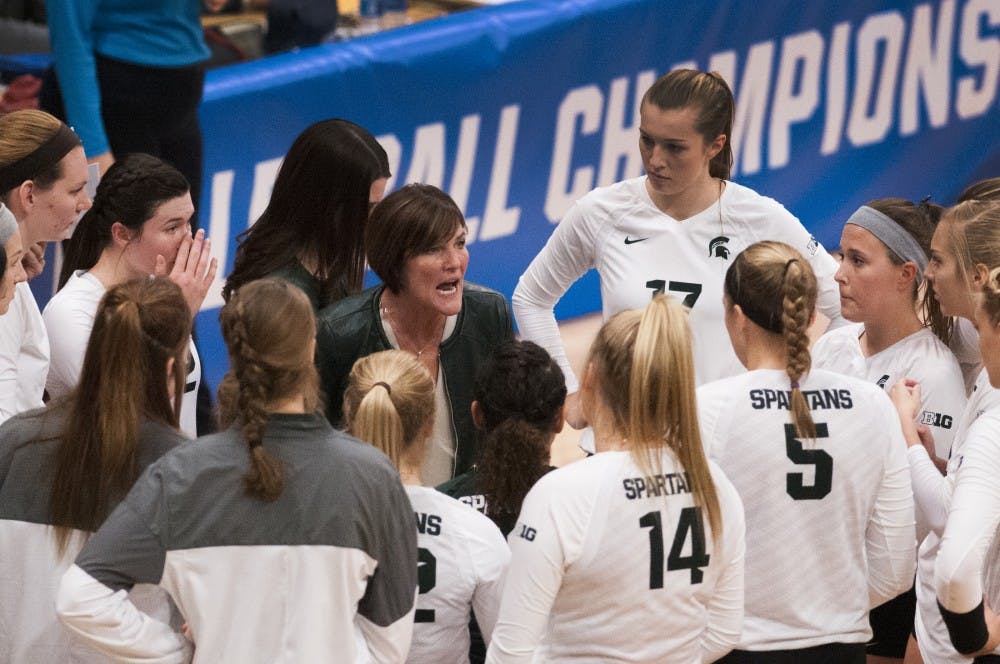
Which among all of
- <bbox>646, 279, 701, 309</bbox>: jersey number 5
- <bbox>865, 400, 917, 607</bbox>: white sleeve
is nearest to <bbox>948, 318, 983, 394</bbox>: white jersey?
<bbox>646, 279, 701, 309</bbox>: jersey number 5

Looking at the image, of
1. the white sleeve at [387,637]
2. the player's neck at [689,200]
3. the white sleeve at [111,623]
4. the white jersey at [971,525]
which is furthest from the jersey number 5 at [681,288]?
the white sleeve at [111,623]

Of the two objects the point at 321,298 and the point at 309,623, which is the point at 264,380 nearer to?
the point at 309,623

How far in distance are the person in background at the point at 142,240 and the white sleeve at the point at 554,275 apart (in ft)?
2.94

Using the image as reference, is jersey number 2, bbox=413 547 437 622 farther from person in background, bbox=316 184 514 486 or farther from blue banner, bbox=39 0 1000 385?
blue banner, bbox=39 0 1000 385

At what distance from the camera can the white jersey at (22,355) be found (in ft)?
11.0

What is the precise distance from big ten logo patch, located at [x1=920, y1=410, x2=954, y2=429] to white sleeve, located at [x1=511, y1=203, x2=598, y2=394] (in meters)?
0.94

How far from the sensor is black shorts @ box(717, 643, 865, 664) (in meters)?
2.98

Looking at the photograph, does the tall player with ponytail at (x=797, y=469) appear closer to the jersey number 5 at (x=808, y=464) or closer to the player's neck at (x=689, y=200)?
the jersey number 5 at (x=808, y=464)

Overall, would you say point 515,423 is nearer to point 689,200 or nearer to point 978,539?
point 978,539

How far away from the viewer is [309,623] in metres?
2.58

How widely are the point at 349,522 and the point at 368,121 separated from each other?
3.94 metres

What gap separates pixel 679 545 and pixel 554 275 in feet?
5.23

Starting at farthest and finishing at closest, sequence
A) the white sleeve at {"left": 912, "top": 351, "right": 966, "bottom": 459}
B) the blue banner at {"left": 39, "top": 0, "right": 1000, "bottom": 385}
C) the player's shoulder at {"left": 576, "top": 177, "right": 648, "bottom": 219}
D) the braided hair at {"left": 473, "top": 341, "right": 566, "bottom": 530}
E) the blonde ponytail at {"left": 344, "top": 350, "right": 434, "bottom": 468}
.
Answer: the blue banner at {"left": 39, "top": 0, "right": 1000, "bottom": 385}
the player's shoulder at {"left": 576, "top": 177, "right": 648, "bottom": 219}
the white sleeve at {"left": 912, "top": 351, "right": 966, "bottom": 459}
the braided hair at {"left": 473, "top": 341, "right": 566, "bottom": 530}
the blonde ponytail at {"left": 344, "top": 350, "right": 434, "bottom": 468}

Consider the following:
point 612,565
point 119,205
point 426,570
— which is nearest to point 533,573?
point 612,565
